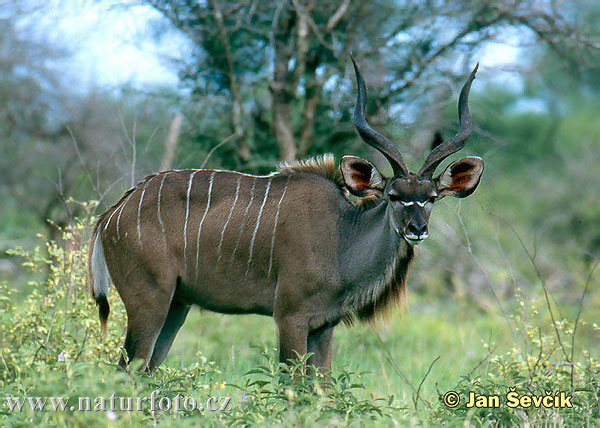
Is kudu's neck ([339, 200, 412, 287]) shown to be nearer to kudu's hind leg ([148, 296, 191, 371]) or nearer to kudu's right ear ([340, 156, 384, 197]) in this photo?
kudu's right ear ([340, 156, 384, 197])

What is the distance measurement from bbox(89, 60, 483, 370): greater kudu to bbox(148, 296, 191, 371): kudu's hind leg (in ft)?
0.04

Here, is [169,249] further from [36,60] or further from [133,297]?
[36,60]

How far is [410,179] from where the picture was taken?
3789mm

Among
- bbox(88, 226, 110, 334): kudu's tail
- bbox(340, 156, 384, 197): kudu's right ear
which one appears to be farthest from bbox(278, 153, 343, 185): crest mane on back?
bbox(88, 226, 110, 334): kudu's tail

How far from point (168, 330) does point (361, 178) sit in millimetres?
1371

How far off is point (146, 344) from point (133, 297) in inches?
9.9

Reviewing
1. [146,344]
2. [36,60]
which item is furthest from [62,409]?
[36,60]

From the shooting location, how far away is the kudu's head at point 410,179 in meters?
3.71

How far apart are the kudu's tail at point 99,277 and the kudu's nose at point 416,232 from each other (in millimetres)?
1679

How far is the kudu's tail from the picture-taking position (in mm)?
4141

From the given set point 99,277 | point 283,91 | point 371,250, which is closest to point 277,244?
point 371,250

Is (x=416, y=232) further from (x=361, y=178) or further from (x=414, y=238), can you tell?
(x=361, y=178)

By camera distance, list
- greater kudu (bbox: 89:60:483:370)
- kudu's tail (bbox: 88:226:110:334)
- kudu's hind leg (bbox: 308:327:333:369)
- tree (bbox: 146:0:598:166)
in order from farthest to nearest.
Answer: tree (bbox: 146:0:598:166)
kudu's tail (bbox: 88:226:110:334)
kudu's hind leg (bbox: 308:327:333:369)
greater kudu (bbox: 89:60:483:370)

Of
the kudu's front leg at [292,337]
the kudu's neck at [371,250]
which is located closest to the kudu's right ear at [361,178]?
the kudu's neck at [371,250]
